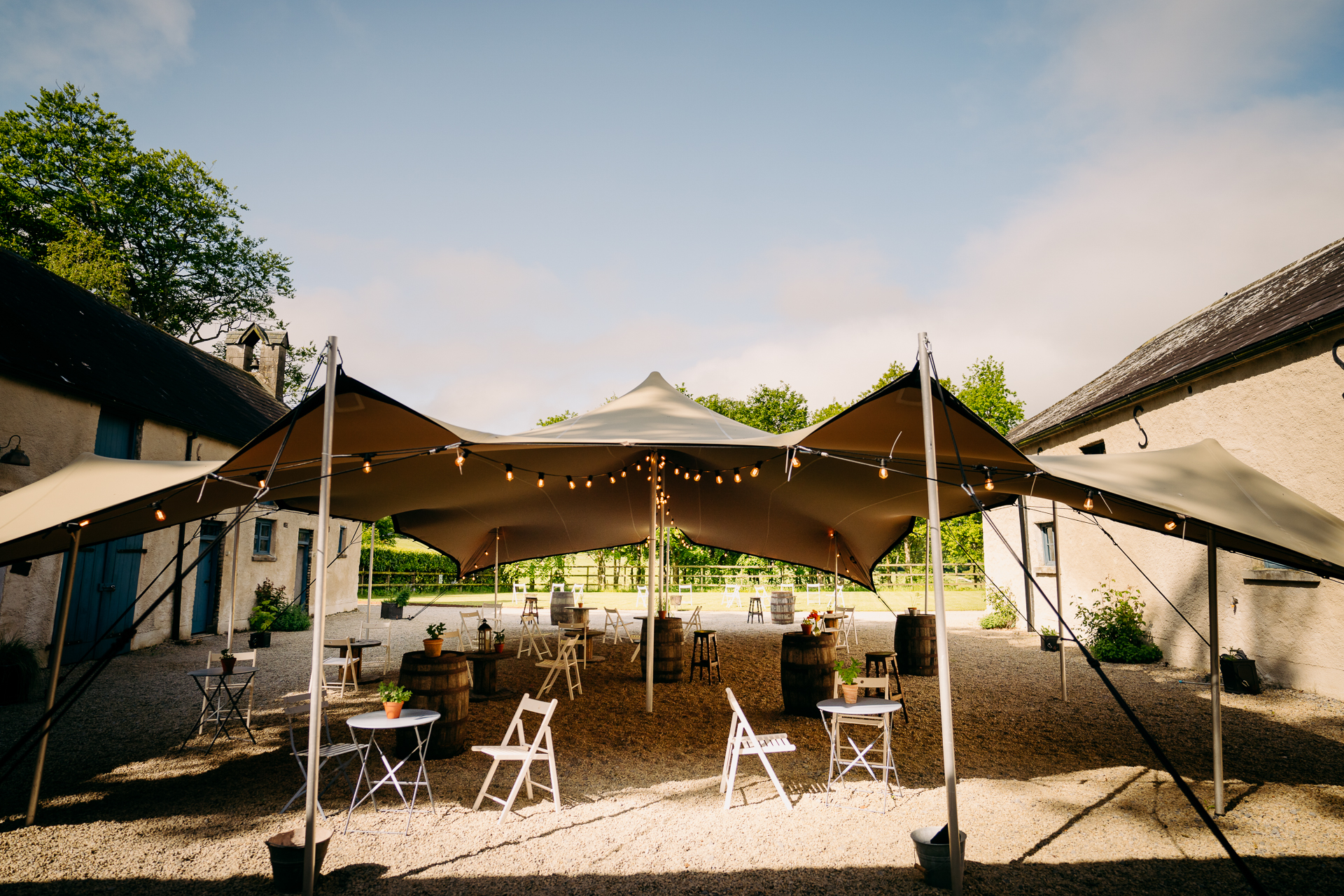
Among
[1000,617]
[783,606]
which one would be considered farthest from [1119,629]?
[783,606]

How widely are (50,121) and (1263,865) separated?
26466 millimetres

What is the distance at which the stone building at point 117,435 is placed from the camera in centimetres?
777

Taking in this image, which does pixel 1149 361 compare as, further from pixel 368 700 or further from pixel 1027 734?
pixel 368 700

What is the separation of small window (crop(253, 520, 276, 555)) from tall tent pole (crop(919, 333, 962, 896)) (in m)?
13.5

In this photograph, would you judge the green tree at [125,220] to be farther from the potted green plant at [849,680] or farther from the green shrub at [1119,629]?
the green shrub at [1119,629]

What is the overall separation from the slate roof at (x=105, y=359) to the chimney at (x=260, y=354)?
2.68 meters

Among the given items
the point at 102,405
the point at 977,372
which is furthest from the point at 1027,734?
the point at 977,372

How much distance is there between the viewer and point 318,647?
3150 mm

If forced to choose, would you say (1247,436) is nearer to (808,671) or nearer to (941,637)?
(808,671)

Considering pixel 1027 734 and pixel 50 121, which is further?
pixel 50 121

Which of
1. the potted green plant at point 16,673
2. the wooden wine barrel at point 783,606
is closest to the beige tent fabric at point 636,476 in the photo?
the potted green plant at point 16,673

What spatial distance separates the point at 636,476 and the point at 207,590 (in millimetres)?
9295

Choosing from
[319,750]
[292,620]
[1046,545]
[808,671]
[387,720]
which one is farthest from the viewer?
[292,620]

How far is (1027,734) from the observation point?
5.65 m
